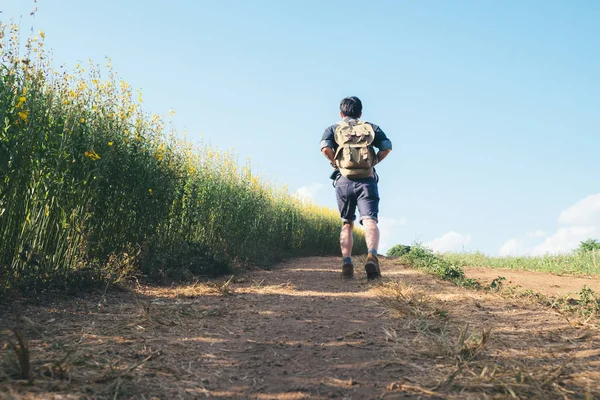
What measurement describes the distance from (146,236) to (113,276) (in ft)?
4.39

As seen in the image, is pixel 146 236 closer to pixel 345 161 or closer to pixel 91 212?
pixel 91 212

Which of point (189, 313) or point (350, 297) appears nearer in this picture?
point (189, 313)

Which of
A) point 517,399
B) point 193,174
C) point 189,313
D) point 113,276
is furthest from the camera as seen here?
point 193,174

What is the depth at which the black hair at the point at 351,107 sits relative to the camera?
22.9 ft

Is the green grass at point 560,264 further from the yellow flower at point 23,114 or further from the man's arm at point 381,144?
the yellow flower at point 23,114

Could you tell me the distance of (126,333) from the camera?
11.2ft

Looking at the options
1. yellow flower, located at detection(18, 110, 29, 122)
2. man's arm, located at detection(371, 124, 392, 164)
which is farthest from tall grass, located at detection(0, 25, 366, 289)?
man's arm, located at detection(371, 124, 392, 164)

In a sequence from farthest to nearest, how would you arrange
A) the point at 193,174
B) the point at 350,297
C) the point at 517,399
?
the point at 193,174
the point at 350,297
the point at 517,399

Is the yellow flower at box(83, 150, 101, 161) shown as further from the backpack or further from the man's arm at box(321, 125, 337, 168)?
the backpack

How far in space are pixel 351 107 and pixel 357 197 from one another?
1358mm

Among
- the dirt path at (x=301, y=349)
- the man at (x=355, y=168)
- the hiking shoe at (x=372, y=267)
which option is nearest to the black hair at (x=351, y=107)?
the man at (x=355, y=168)

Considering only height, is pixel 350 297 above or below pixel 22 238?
below

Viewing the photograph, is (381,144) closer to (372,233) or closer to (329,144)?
(329,144)

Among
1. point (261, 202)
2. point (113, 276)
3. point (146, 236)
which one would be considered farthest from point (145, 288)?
point (261, 202)
